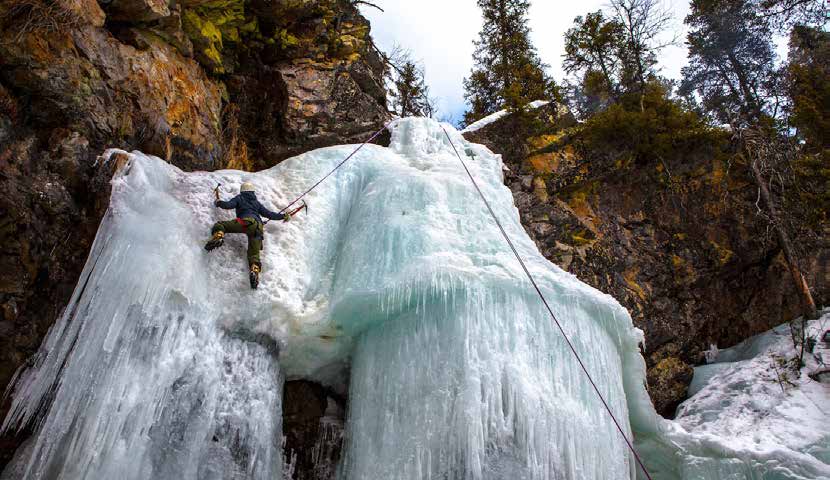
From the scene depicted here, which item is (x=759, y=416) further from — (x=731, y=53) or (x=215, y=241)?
(x=731, y=53)

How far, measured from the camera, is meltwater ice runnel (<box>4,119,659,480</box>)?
12.0ft

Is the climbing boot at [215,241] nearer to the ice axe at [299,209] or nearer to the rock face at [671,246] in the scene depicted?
the ice axe at [299,209]

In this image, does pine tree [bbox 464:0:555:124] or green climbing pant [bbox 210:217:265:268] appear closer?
green climbing pant [bbox 210:217:265:268]

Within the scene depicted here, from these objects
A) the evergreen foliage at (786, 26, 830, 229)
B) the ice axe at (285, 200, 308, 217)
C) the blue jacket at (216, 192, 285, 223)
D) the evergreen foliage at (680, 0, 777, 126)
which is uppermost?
the evergreen foliage at (680, 0, 777, 126)

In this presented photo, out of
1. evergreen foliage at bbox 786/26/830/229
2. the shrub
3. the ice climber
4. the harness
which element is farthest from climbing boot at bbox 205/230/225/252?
evergreen foliage at bbox 786/26/830/229

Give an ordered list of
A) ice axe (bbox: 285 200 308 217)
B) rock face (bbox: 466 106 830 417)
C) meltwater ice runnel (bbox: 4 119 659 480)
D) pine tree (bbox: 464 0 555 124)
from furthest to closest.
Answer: pine tree (bbox: 464 0 555 124) < rock face (bbox: 466 106 830 417) < ice axe (bbox: 285 200 308 217) < meltwater ice runnel (bbox: 4 119 659 480)

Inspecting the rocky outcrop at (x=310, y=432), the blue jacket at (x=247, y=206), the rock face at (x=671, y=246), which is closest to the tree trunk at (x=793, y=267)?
the rock face at (x=671, y=246)

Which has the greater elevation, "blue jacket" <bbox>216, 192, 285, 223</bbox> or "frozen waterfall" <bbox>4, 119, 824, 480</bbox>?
"blue jacket" <bbox>216, 192, 285, 223</bbox>

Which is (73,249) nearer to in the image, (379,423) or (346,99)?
(379,423)

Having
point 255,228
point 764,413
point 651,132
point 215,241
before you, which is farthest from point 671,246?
point 215,241

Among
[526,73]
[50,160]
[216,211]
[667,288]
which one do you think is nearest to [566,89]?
[526,73]

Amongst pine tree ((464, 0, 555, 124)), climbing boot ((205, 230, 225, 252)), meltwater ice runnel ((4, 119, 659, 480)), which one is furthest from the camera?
pine tree ((464, 0, 555, 124))

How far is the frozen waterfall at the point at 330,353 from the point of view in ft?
12.0

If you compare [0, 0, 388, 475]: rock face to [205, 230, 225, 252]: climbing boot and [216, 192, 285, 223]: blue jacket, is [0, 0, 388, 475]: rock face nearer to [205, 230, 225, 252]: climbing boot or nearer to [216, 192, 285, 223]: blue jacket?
[205, 230, 225, 252]: climbing boot
